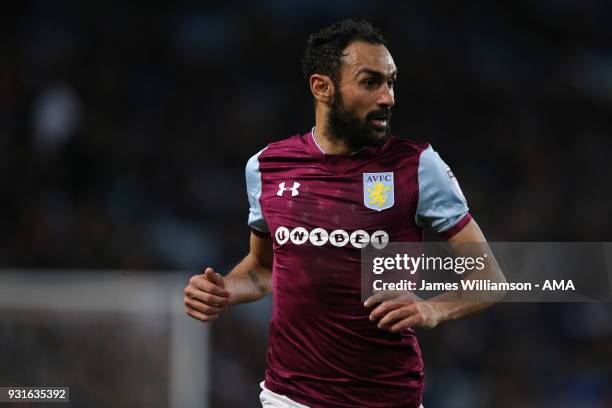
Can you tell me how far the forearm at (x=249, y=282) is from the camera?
4.03m

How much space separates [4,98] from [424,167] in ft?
20.9

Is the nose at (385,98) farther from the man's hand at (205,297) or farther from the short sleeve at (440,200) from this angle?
the man's hand at (205,297)

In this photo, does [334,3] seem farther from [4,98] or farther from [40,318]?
[40,318]

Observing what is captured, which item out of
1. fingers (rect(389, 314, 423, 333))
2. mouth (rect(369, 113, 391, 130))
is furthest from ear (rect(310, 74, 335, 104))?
fingers (rect(389, 314, 423, 333))

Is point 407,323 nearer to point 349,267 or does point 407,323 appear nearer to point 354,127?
point 349,267

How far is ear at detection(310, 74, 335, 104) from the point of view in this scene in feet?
12.8

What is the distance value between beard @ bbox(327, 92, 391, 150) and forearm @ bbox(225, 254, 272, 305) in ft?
2.17

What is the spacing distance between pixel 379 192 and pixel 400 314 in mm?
557

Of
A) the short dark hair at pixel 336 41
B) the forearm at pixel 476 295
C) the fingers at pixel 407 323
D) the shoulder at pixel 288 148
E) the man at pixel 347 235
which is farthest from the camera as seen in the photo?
the shoulder at pixel 288 148

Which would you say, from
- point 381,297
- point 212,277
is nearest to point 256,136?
point 212,277

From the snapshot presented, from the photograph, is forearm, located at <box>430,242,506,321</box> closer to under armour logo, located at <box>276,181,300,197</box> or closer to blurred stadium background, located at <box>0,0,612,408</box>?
under armour logo, located at <box>276,181,300,197</box>

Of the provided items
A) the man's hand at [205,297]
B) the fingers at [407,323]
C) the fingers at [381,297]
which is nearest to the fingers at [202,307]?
the man's hand at [205,297]

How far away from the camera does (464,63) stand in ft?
32.4

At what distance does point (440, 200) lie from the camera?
3676mm
